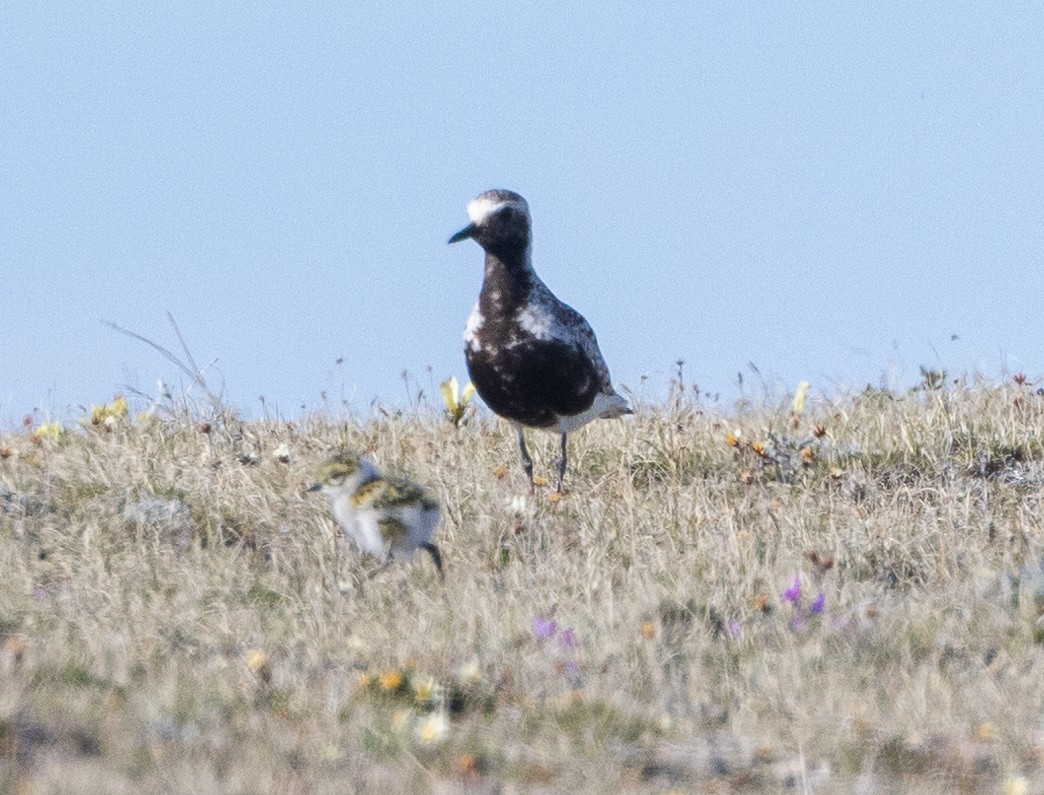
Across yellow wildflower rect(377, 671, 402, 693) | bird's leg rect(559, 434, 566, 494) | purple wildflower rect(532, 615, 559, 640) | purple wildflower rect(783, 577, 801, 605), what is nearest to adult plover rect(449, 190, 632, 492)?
bird's leg rect(559, 434, 566, 494)

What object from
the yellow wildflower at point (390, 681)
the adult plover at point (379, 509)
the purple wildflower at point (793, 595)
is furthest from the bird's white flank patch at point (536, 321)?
the yellow wildflower at point (390, 681)

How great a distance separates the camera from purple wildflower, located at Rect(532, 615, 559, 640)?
5785 millimetres

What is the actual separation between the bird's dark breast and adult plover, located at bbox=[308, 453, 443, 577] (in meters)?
2.15

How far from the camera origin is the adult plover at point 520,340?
31.0ft

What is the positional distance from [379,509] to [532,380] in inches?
105

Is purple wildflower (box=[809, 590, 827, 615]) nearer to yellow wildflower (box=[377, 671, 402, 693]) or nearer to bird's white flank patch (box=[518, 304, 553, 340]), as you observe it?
yellow wildflower (box=[377, 671, 402, 693])

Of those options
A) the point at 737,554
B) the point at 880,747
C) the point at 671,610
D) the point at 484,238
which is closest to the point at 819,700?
the point at 880,747

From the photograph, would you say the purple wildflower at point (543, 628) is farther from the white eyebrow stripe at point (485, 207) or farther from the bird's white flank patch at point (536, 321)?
the white eyebrow stripe at point (485, 207)

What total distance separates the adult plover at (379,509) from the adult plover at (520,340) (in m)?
2.20

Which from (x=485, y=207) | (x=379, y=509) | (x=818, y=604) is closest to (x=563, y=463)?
(x=485, y=207)

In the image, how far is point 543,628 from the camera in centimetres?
580

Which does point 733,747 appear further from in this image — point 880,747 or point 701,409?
point 701,409

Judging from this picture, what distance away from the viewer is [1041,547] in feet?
24.1

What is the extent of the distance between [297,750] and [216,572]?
2.71 meters
